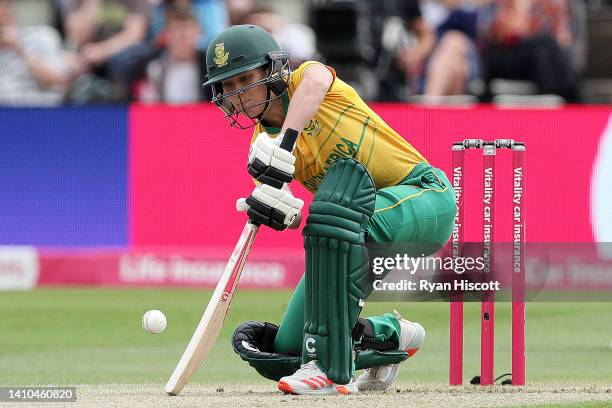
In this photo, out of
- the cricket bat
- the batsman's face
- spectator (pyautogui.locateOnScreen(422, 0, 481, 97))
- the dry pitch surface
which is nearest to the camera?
the dry pitch surface

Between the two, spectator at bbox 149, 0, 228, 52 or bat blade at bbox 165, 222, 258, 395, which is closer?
bat blade at bbox 165, 222, 258, 395

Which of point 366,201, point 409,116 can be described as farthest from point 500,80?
point 366,201

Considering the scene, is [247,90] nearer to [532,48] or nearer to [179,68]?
[179,68]

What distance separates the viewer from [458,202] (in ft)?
19.2

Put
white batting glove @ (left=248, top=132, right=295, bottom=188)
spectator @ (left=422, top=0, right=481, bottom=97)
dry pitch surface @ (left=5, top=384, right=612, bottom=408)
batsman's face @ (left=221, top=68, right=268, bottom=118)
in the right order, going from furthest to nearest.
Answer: spectator @ (left=422, top=0, right=481, bottom=97)
batsman's face @ (left=221, top=68, right=268, bottom=118)
white batting glove @ (left=248, top=132, right=295, bottom=188)
dry pitch surface @ (left=5, top=384, right=612, bottom=408)

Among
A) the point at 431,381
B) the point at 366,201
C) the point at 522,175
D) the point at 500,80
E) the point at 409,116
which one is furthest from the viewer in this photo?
the point at 500,80

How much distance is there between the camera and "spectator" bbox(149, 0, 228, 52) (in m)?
12.7

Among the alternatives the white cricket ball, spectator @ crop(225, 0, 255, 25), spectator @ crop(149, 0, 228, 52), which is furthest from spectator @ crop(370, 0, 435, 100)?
the white cricket ball

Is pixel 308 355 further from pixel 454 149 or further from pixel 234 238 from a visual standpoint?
pixel 234 238

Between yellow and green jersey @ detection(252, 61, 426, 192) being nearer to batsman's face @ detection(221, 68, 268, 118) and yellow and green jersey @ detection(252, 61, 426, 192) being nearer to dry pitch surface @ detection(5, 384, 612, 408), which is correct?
batsman's face @ detection(221, 68, 268, 118)

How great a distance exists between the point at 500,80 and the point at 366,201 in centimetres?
740

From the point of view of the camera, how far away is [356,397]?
17.2 feet

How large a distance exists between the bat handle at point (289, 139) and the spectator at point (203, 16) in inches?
294

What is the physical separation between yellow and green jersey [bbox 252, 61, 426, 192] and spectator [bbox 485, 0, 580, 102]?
22.5 feet
